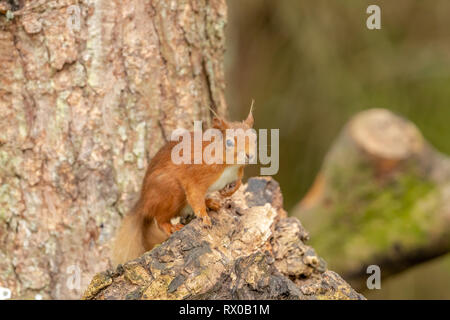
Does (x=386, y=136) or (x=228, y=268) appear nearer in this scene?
(x=228, y=268)

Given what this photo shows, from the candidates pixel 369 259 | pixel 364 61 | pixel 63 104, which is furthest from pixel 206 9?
pixel 364 61

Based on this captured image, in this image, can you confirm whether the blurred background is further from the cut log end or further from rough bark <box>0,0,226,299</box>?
rough bark <box>0,0,226,299</box>

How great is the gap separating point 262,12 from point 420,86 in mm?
1439

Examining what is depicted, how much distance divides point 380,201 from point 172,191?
174 centimetres

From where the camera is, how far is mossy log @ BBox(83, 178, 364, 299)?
5.65 ft

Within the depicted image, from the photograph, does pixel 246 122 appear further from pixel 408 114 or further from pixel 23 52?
pixel 408 114

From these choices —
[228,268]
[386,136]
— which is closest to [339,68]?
[386,136]

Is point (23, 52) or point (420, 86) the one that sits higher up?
point (420, 86)

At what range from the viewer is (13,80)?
245cm

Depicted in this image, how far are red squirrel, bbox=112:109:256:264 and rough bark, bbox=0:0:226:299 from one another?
7.3 inches

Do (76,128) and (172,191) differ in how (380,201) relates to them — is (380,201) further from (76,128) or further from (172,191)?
(76,128)

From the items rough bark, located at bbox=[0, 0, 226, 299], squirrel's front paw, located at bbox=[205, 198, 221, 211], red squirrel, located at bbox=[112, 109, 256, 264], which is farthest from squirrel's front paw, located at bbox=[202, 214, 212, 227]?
rough bark, located at bbox=[0, 0, 226, 299]

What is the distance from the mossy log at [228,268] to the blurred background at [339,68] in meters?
2.51

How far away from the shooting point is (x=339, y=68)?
4.73 metres
